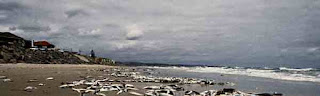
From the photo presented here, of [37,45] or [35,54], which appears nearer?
[35,54]

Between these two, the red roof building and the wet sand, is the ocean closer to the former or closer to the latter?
the wet sand

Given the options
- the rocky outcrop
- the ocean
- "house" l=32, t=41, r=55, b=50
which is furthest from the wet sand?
"house" l=32, t=41, r=55, b=50

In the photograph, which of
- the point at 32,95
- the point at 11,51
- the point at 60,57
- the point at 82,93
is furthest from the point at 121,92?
the point at 60,57

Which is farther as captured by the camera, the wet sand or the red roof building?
the red roof building

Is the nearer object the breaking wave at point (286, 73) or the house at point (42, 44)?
the breaking wave at point (286, 73)

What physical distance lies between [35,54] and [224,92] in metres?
48.7

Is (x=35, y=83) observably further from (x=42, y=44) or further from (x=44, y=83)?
(x=42, y=44)

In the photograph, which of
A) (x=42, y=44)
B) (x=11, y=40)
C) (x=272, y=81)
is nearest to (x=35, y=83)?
(x=272, y=81)

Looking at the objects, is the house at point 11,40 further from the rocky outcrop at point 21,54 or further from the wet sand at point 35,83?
the wet sand at point 35,83

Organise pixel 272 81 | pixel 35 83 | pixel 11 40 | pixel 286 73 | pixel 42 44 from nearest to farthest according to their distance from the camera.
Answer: pixel 35 83 < pixel 272 81 < pixel 286 73 < pixel 11 40 < pixel 42 44

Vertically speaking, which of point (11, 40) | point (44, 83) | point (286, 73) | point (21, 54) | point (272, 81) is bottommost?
point (272, 81)

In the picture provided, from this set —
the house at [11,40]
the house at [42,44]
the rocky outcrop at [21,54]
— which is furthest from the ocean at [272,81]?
the house at [42,44]

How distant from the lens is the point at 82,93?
12.0 m

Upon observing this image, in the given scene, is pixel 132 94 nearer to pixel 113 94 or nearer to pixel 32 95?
pixel 113 94
